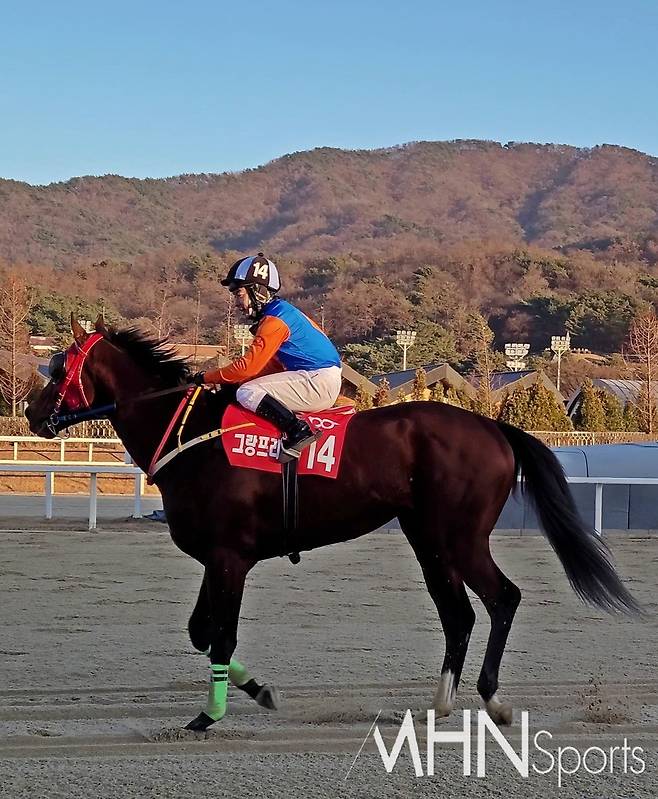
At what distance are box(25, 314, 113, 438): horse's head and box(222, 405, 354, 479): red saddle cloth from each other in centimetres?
74

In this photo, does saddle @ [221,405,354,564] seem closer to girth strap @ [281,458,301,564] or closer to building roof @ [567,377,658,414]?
girth strap @ [281,458,301,564]

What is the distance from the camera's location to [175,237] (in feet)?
511

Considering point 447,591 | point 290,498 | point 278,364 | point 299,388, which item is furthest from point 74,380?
point 447,591

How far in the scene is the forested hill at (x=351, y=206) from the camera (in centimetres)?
14650

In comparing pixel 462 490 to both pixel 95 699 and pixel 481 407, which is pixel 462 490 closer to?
pixel 95 699

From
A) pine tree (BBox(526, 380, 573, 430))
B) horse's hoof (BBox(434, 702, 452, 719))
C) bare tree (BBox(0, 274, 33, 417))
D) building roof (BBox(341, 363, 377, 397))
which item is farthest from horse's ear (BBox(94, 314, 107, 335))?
bare tree (BBox(0, 274, 33, 417))

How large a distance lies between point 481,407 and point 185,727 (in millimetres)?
23729

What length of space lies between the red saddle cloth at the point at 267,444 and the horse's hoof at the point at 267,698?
38.4 inches

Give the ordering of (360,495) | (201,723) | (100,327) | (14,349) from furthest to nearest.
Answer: (14,349), (100,327), (360,495), (201,723)

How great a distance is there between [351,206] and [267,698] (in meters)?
164

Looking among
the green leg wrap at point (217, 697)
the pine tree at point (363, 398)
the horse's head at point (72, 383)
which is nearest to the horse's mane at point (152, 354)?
the horse's head at point (72, 383)

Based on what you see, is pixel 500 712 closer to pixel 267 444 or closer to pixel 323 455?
pixel 323 455

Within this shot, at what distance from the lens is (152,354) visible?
5738 millimetres

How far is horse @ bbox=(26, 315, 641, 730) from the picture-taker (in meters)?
5.11
